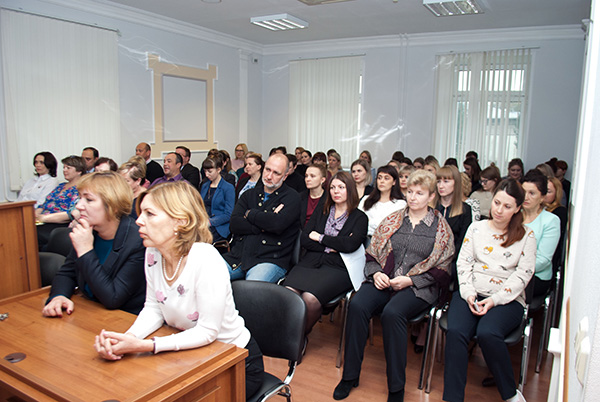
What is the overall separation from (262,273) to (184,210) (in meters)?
1.60

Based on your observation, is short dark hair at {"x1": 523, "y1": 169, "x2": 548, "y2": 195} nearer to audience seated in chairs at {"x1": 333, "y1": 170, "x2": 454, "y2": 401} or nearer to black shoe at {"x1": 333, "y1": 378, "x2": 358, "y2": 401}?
audience seated in chairs at {"x1": 333, "y1": 170, "x2": 454, "y2": 401}

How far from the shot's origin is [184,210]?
5.90 feet

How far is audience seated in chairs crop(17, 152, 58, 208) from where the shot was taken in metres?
5.20

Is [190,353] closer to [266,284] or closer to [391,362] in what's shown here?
[266,284]

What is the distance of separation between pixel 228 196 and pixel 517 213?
9.27ft

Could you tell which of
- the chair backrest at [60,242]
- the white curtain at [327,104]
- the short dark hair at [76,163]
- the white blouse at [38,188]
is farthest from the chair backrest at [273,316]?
the white curtain at [327,104]

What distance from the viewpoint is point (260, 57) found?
31.7ft

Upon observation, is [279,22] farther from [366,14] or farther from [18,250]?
[18,250]

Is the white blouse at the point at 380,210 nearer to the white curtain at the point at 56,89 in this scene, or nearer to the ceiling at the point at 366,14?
the ceiling at the point at 366,14

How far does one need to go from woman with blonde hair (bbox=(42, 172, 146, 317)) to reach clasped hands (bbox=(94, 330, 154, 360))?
0.53 meters

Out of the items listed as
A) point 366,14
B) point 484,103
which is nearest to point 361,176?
point 366,14

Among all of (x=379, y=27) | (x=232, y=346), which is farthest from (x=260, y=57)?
(x=232, y=346)

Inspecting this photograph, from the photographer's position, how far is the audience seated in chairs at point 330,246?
3.12 m

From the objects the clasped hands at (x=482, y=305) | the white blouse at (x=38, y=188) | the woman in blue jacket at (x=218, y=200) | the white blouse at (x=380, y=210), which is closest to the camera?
the clasped hands at (x=482, y=305)
